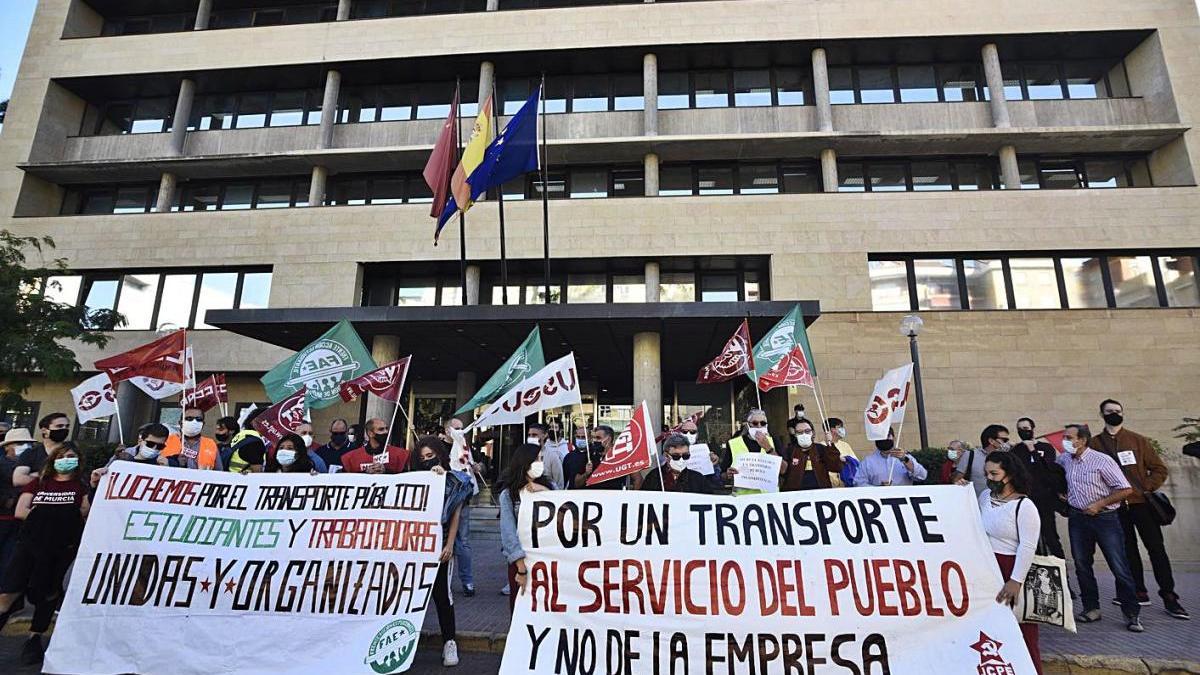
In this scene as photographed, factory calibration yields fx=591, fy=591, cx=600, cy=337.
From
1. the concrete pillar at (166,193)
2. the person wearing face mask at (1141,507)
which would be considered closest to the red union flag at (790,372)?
the person wearing face mask at (1141,507)

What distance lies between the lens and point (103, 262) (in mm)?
21766

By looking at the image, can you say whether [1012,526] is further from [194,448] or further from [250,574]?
[194,448]

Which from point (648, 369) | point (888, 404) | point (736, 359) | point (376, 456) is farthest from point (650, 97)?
point (376, 456)

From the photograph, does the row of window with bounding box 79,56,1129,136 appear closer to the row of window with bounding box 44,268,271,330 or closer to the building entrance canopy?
the row of window with bounding box 44,268,271,330

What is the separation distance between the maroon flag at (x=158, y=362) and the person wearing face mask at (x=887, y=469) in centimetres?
1053

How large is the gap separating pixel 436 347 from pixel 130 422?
1212cm

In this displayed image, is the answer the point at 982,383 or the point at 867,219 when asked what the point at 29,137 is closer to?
the point at 867,219

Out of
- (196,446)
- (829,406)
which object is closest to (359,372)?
(196,446)

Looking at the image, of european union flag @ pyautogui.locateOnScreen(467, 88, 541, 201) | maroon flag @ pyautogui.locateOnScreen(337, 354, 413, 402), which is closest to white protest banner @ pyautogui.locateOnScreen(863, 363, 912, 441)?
maroon flag @ pyautogui.locateOnScreen(337, 354, 413, 402)

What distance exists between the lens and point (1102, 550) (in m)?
6.48

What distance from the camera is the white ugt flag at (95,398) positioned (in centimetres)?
1009

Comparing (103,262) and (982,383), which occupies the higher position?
(103,262)

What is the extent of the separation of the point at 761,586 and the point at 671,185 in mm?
19003

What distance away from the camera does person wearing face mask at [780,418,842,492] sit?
7.15 m
